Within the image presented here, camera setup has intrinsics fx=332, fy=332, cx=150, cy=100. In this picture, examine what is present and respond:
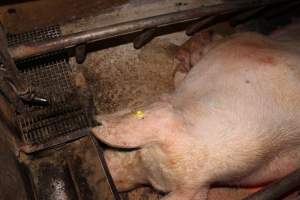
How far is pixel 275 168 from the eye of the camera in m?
2.23

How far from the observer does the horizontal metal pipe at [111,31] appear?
1.91m

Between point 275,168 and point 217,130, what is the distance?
0.60 m

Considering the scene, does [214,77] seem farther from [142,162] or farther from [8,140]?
[8,140]

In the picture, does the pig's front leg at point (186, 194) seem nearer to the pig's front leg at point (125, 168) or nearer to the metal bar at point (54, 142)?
the pig's front leg at point (125, 168)

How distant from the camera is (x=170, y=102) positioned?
2205mm

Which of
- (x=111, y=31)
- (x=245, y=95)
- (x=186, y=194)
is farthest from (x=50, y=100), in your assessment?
(x=245, y=95)

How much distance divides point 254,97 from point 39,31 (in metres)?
1.85

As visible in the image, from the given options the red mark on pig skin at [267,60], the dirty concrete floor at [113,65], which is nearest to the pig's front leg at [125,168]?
the dirty concrete floor at [113,65]

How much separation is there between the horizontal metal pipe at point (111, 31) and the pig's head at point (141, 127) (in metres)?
0.53

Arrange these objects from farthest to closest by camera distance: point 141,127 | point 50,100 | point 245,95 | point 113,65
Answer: point 113,65
point 50,100
point 245,95
point 141,127

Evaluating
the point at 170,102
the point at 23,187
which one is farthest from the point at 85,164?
the point at 170,102

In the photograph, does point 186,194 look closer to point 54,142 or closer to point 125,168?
point 125,168

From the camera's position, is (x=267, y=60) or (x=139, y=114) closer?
(x=139, y=114)

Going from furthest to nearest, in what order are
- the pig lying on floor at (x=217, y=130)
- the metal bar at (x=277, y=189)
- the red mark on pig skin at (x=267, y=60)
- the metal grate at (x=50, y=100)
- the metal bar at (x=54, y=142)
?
the metal grate at (x=50, y=100) < the red mark on pig skin at (x=267, y=60) < the metal bar at (x=54, y=142) < the pig lying on floor at (x=217, y=130) < the metal bar at (x=277, y=189)
